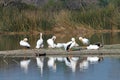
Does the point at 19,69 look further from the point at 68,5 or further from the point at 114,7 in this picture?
the point at 68,5

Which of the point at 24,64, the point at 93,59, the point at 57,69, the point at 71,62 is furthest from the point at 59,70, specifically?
the point at 93,59

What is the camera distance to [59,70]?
18.5 m

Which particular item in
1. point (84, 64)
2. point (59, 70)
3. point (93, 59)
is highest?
point (93, 59)

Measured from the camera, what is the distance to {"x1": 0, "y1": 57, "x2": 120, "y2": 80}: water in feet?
56.1

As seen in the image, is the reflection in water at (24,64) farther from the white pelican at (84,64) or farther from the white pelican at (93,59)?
the white pelican at (93,59)

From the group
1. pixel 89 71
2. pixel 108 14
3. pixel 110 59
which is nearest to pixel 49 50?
pixel 110 59

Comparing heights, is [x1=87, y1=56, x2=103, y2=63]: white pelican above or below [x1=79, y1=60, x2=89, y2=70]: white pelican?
above

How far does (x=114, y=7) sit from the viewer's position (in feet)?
139

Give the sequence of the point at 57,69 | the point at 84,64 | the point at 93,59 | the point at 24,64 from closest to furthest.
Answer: the point at 57,69 < the point at 84,64 < the point at 24,64 < the point at 93,59

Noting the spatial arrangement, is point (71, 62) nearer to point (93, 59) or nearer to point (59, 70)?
point (93, 59)

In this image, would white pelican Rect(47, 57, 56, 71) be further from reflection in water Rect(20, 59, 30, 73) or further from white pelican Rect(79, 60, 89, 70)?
white pelican Rect(79, 60, 89, 70)

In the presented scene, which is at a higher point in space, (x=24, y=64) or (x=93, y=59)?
(x=93, y=59)

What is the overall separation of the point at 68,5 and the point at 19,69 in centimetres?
4559

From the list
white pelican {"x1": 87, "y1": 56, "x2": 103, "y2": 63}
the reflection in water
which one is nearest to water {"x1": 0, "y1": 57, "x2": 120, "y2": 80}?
the reflection in water
